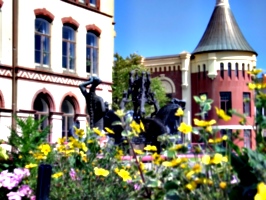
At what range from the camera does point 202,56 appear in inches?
1558

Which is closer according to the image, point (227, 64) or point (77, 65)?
point (77, 65)

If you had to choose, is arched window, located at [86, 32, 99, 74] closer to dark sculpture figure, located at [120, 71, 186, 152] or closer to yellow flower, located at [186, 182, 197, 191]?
dark sculpture figure, located at [120, 71, 186, 152]

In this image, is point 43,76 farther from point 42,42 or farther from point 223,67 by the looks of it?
point 223,67

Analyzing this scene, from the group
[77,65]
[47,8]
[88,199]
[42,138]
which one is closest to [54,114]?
[77,65]

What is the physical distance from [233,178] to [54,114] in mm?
20204

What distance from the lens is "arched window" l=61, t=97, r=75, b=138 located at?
24.2 metres

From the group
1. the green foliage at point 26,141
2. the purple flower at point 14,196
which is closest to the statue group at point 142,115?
the green foliage at point 26,141

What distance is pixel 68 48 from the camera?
966 inches

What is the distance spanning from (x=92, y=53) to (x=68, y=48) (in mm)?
1840

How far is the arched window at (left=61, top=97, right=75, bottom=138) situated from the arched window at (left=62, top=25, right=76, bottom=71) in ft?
5.29

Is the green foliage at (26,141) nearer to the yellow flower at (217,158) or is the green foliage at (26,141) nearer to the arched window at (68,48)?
the yellow flower at (217,158)

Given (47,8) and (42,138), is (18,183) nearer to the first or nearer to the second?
(42,138)

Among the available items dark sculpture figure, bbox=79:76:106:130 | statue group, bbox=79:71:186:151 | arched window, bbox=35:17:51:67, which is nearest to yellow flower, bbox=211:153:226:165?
statue group, bbox=79:71:186:151

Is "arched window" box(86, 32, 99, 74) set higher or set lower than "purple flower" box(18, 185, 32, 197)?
higher
